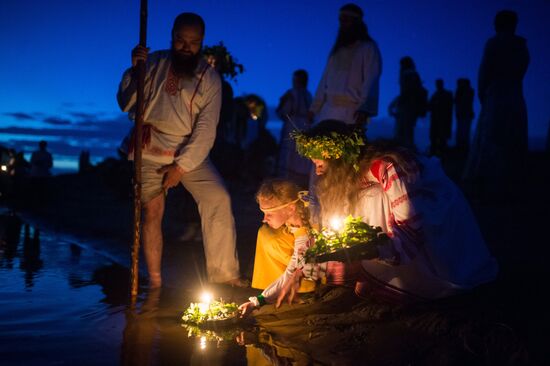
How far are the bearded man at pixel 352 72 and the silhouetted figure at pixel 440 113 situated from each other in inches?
381

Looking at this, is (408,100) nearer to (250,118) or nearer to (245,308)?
(250,118)

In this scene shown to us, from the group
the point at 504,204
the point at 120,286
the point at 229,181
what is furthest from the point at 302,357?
the point at 229,181

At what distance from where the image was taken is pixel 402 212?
403 cm

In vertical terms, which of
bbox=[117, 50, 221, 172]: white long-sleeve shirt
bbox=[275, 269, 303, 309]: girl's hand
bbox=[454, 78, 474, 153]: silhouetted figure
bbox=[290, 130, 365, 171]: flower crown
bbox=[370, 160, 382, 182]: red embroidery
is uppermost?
bbox=[454, 78, 474, 153]: silhouetted figure

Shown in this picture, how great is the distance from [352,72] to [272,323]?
3237 millimetres

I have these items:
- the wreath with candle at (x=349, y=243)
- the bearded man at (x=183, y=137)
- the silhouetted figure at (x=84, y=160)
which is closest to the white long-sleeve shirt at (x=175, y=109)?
the bearded man at (x=183, y=137)

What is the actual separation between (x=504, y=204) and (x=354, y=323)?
238 inches

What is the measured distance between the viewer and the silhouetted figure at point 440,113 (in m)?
16.0

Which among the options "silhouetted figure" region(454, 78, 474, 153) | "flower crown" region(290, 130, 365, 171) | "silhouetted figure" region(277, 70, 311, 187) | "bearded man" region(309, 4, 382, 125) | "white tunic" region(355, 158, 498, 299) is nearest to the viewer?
"white tunic" region(355, 158, 498, 299)

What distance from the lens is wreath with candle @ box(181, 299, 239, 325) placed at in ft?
14.9

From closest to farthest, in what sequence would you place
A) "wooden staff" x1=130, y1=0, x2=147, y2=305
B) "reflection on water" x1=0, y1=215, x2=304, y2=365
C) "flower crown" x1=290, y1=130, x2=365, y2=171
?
"reflection on water" x1=0, y1=215, x2=304, y2=365
"flower crown" x1=290, y1=130, x2=365, y2=171
"wooden staff" x1=130, y1=0, x2=147, y2=305

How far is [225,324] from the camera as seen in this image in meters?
4.54

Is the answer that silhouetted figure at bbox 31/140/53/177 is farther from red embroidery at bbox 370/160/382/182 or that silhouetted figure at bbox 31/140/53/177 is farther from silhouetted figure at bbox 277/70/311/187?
red embroidery at bbox 370/160/382/182

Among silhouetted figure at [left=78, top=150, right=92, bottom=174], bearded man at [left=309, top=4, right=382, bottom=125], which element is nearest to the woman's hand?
bearded man at [left=309, top=4, right=382, bottom=125]
